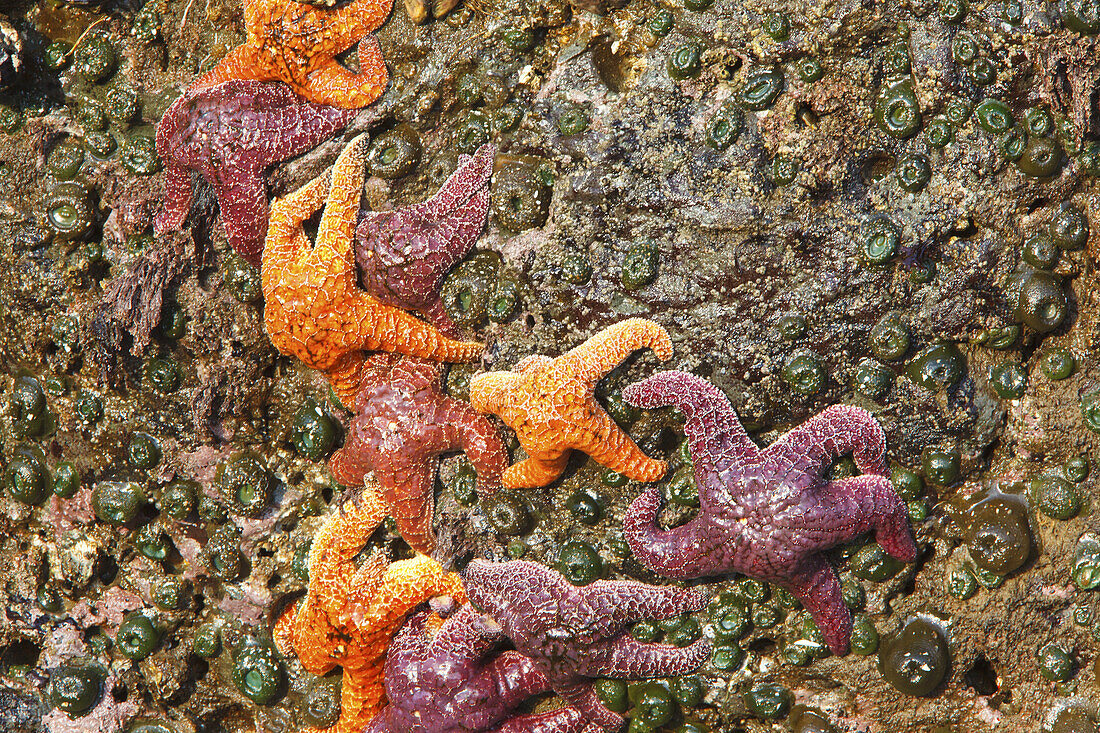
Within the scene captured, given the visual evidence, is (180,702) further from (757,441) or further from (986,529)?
(986,529)

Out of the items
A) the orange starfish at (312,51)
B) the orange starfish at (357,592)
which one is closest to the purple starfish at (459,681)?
the orange starfish at (357,592)

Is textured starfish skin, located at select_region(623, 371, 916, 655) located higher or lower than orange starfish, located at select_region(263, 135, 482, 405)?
lower

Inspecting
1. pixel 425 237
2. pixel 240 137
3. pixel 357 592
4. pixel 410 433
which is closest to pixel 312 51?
pixel 240 137

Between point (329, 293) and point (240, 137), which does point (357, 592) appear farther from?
point (240, 137)

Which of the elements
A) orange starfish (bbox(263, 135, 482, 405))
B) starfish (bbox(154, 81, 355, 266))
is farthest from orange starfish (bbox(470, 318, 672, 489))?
starfish (bbox(154, 81, 355, 266))

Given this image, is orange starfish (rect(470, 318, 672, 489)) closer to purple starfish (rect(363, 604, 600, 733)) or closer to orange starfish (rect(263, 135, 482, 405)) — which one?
orange starfish (rect(263, 135, 482, 405))
